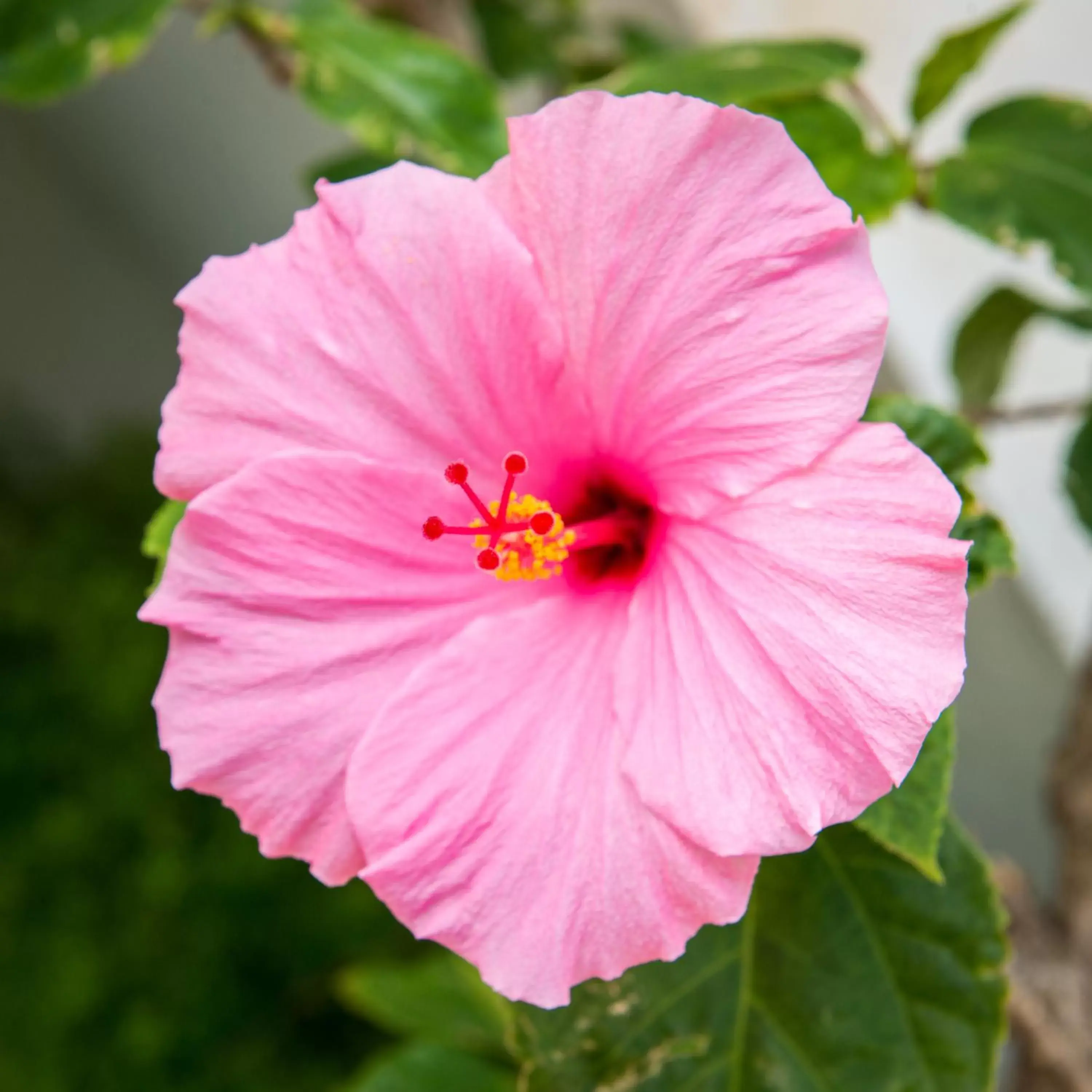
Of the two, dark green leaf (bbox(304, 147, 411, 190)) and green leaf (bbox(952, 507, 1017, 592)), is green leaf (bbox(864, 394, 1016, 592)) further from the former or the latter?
dark green leaf (bbox(304, 147, 411, 190))

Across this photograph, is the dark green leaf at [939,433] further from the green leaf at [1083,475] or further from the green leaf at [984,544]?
the green leaf at [1083,475]

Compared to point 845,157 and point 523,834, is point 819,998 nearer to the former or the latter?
point 523,834

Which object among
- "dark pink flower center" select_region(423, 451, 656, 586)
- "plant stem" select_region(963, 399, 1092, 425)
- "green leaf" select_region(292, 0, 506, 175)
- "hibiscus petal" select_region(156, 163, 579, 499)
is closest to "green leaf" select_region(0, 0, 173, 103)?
"green leaf" select_region(292, 0, 506, 175)

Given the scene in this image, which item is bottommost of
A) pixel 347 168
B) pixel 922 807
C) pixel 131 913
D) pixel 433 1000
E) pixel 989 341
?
pixel 131 913

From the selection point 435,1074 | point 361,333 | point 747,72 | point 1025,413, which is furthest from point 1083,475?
point 435,1074

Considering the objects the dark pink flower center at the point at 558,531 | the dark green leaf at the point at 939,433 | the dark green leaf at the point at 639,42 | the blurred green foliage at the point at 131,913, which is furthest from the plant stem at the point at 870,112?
the blurred green foliage at the point at 131,913

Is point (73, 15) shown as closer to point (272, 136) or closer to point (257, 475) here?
point (257, 475)
